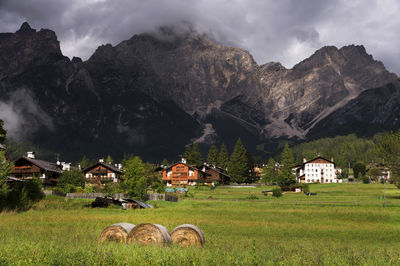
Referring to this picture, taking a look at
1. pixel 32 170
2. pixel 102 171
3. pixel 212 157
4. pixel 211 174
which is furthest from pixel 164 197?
pixel 212 157

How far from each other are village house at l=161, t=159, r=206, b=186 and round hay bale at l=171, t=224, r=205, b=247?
126 meters

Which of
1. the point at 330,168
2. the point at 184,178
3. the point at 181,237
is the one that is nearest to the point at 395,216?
the point at 181,237

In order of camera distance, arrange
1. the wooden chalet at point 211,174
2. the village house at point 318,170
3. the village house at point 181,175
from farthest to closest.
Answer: the village house at point 318,170 → the wooden chalet at point 211,174 → the village house at point 181,175

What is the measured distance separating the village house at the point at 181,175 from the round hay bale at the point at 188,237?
125801 millimetres

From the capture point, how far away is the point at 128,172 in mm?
75500

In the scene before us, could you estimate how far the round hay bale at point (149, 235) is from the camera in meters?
22.1

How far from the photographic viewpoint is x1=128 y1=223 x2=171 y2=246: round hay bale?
22.1 meters

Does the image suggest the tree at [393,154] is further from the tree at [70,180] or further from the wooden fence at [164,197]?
the tree at [70,180]

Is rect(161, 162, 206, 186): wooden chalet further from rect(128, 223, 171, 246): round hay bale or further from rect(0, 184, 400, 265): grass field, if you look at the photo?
rect(128, 223, 171, 246): round hay bale

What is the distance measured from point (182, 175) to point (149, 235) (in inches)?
5051

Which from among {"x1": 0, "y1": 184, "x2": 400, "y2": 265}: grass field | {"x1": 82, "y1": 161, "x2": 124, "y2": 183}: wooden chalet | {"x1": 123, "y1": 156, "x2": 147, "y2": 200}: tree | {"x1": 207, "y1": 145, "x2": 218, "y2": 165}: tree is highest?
{"x1": 207, "y1": 145, "x2": 218, "y2": 165}: tree

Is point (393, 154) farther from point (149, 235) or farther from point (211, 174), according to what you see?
point (211, 174)

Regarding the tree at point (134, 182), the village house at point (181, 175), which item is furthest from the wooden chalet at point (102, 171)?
the tree at point (134, 182)

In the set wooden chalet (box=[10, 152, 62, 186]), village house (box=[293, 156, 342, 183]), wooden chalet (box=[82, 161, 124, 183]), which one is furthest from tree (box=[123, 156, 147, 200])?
village house (box=[293, 156, 342, 183])
